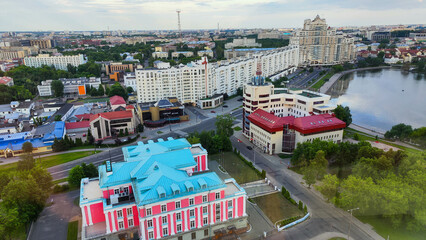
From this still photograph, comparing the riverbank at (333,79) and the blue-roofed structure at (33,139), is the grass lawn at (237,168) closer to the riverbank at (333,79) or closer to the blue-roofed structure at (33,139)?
the blue-roofed structure at (33,139)

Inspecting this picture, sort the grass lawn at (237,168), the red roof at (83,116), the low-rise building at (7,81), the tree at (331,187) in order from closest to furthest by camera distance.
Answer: the tree at (331,187)
the grass lawn at (237,168)
the red roof at (83,116)
the low-rise building at (7,81)

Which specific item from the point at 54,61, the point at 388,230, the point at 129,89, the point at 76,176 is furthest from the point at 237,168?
the point at 54,61

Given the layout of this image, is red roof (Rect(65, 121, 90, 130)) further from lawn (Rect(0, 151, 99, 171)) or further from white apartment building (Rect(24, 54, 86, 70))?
white apartment building (Rect(24, 54, 86, 70))

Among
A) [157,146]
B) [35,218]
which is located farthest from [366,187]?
[35,218]

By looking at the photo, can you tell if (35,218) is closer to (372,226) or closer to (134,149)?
(134,149)

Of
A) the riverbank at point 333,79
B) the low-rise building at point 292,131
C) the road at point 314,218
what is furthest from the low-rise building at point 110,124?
the riverbank at point 333,79

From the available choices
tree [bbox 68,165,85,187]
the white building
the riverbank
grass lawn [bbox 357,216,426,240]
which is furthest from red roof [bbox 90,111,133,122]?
the riverbank
